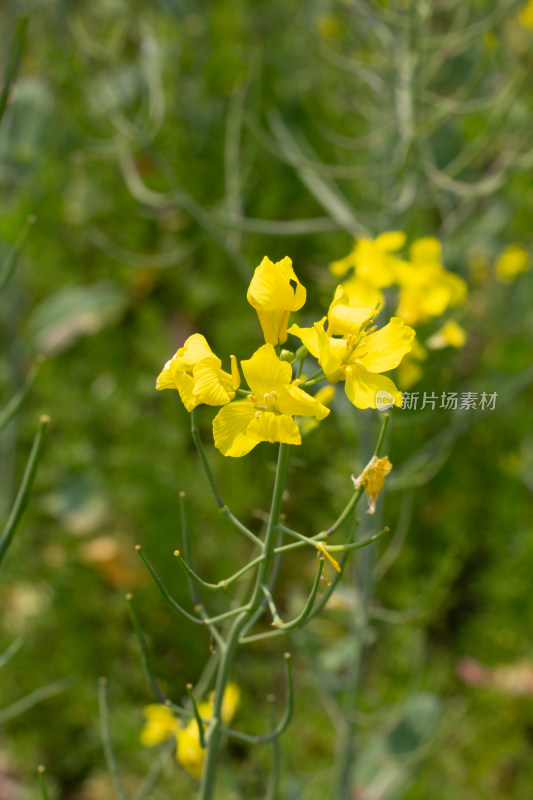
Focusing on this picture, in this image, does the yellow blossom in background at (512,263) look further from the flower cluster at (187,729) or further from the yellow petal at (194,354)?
the yellow petal at (194,354)

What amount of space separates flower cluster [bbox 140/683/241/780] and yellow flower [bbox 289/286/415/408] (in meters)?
0.36

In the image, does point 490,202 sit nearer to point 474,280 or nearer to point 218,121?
point 474,280

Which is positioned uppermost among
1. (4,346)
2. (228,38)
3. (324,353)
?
(324,353)

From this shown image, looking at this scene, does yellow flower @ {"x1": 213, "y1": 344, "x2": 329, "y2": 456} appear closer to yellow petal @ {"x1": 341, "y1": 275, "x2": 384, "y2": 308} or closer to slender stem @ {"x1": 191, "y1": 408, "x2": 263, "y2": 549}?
slender stem @ {"x1": 191, "y1": 408, "x2": 263, "y2": 549}

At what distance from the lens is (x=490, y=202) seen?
293 centimetres

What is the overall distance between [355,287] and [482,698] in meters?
1.20

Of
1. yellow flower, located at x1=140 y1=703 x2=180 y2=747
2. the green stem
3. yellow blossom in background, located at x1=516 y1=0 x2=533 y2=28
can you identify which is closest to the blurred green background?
yellow blossom in background, located at x1=516 y1=0 x2=533 y2=28

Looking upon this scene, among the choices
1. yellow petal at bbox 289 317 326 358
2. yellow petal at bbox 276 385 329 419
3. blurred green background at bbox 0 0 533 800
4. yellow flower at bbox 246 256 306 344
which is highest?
yellow flower at bbox 246 256 306 344

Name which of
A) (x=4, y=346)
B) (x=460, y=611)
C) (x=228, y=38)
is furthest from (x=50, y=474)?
(x=228, y=38)

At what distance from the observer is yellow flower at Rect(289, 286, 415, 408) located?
54 centimetres

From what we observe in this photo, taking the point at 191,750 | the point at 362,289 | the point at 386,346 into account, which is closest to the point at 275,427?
the point at 386,346

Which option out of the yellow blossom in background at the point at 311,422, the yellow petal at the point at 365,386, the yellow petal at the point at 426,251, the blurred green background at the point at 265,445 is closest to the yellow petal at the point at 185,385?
the yellow petal at the point at 365,386

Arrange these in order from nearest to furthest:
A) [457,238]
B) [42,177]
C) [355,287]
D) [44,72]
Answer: [355,287] → [457,238] → [42,177] → [44,72]

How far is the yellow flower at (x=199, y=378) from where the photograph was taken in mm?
509
